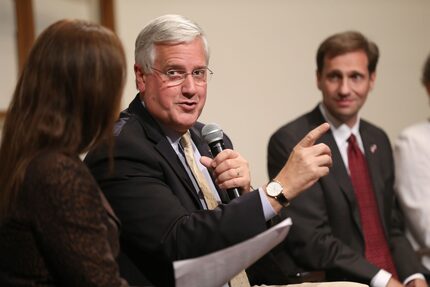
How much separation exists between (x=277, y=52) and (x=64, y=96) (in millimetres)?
2688

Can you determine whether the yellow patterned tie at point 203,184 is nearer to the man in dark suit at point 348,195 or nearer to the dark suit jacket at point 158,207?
the dark suit jacket at point 158,207

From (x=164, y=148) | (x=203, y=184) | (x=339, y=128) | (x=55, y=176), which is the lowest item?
(x=339, y=128)

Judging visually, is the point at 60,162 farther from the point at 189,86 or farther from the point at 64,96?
the point at 189,86

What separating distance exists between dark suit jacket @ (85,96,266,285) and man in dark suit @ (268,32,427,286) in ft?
2.89

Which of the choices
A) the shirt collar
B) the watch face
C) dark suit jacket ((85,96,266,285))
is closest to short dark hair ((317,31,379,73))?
the shirt collar

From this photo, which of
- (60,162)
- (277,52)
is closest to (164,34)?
(60,162)

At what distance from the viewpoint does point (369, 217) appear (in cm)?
284

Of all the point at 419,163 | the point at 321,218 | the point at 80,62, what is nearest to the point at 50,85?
the point at 80,62

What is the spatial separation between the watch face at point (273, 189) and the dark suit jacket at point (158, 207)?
0.04 metres

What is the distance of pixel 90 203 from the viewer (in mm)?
1391

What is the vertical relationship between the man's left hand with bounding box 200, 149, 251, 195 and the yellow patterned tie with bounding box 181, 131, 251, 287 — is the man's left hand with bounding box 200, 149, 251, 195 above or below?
above

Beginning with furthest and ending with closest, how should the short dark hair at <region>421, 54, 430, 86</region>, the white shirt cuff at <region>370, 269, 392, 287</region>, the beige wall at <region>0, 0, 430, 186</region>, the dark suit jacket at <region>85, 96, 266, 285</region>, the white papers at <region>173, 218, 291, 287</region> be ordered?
the beige wall at <region>0, 0, 430, 186</region> < the short dark hair at <region>421, 54, 430, 86</region> < the white shirt cuff at <region>370, 269, 392, 287</region> < the dark suit jacket at <region>85, 96, 266, 285</region> < the white papers at <region>173, 218, 291, 287</region>

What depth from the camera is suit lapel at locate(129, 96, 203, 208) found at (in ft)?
6.24

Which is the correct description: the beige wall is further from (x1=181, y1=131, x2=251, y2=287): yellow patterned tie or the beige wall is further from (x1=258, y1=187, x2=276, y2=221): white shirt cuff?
(x1=258, y1=187, x2=276, y2=221): white shirt cuff
